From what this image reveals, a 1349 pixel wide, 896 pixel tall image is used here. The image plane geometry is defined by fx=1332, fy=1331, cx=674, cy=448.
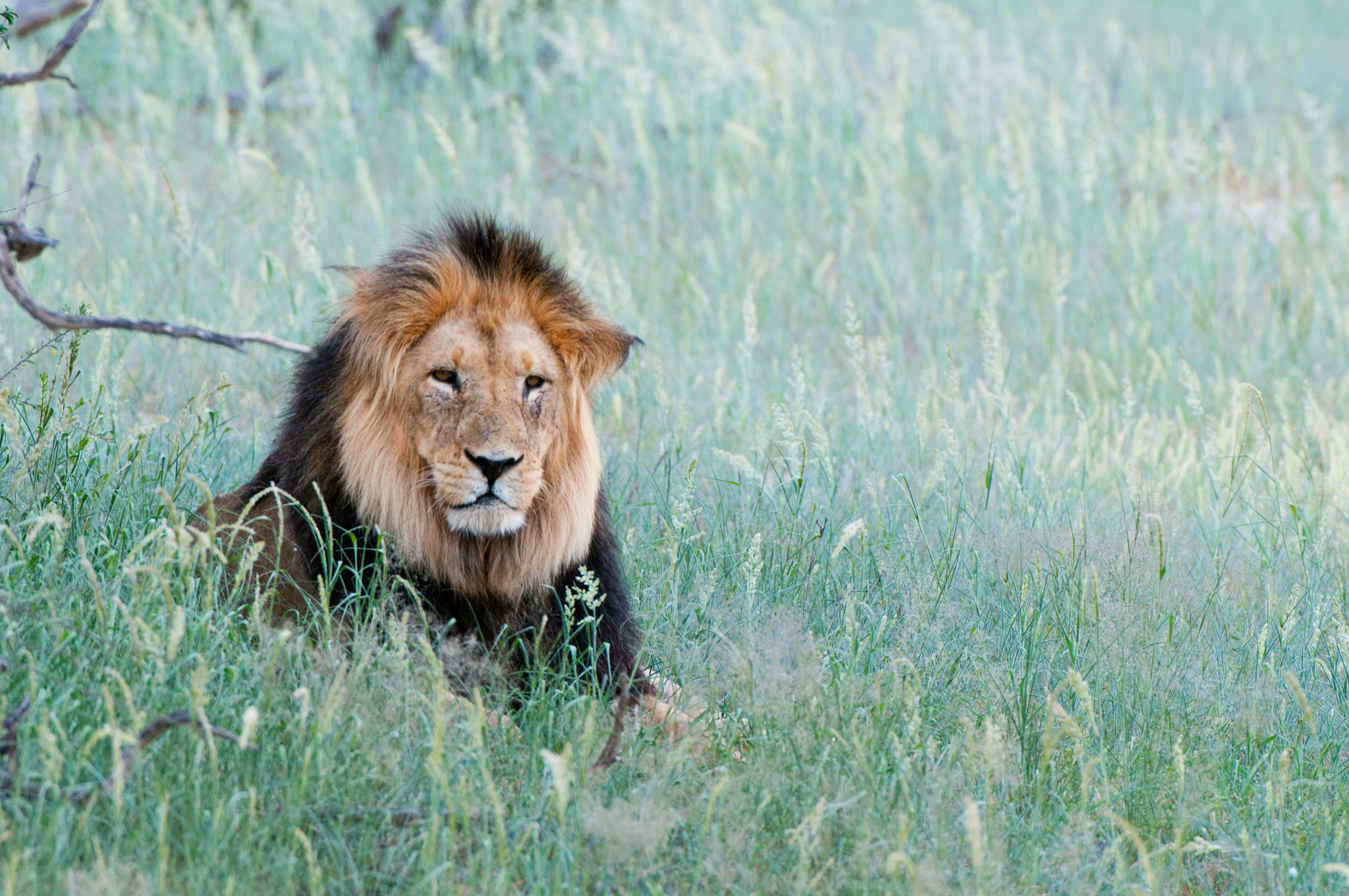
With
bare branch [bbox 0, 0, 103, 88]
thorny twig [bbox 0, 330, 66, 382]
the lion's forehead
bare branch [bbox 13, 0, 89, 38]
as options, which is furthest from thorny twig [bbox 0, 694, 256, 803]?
bare branch [bbox 13, 0, 89, 38]

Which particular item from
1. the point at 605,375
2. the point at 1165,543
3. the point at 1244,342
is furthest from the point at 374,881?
the point at 1244,342

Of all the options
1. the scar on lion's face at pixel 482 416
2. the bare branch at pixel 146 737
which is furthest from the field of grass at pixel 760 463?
the scar on lion's face at pixel 482 416

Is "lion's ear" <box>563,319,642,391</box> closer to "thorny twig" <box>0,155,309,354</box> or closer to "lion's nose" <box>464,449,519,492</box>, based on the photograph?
"lion's nose" <box>464,449,519,492</box>

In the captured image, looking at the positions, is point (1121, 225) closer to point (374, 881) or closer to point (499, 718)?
point (499, 718)

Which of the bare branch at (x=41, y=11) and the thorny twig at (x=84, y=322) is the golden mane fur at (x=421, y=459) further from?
the bare branch at (x=41, y=11)

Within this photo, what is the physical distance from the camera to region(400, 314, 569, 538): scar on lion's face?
310 cm

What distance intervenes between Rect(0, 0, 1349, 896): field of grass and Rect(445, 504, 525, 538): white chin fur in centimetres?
27

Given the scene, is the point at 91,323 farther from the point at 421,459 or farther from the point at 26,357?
the point at 26,357

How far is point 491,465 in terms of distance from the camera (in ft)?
10.1

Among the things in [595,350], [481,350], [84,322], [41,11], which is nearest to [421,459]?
[481,350]

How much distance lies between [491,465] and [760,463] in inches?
79.1

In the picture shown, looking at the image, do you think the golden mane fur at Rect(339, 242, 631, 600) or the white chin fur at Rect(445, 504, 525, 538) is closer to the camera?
the white chin fur at Rect(445, 504, 525, 538)

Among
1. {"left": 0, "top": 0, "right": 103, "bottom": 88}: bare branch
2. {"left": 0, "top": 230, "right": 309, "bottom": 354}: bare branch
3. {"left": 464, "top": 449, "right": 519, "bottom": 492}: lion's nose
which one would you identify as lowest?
{"left": 464, "top": 449, "right": 519, "bottom": 492}: lion's nose

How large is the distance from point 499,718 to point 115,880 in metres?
1.00
